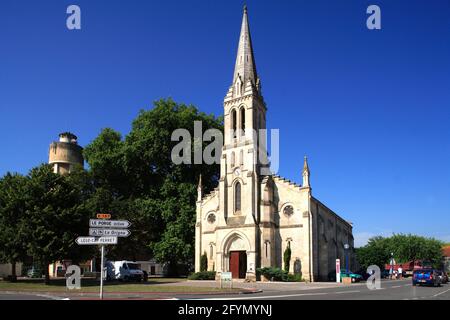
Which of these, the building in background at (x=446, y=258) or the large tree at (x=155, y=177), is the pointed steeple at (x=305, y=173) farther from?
the building in background at (x=446, y=258)

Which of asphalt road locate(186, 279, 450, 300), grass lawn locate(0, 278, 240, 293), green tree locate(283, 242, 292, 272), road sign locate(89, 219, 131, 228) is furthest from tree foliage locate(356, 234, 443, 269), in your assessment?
road sign locate(89, 219, 131, 228)

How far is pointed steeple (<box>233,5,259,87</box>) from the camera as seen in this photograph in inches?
1962

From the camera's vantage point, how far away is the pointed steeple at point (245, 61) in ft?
164

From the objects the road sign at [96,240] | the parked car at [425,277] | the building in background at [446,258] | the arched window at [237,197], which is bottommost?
the building in background at [446,258]

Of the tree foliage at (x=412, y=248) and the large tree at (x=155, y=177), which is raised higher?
the large tree at (x=155, y=177)

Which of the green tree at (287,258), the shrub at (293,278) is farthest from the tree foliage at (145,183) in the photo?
the shrub at (293,278)

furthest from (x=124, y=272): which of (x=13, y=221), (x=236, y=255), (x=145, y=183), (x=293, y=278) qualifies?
(x=145, y=183)

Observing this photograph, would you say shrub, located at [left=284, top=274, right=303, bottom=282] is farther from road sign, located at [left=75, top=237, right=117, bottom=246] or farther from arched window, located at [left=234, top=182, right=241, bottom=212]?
Answer: road sign, located at [left=75, top=237, right=117, bottom=246]

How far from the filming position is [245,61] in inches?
1988

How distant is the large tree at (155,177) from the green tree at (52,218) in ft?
40.6

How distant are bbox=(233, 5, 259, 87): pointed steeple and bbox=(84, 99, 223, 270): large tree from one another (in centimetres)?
834

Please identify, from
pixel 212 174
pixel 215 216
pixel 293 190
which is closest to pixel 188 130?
pixel 212 174
